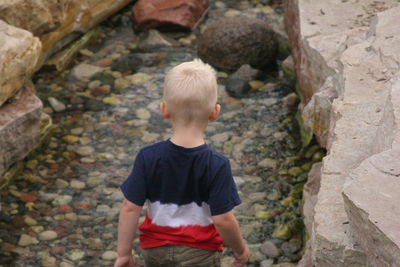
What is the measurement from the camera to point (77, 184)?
16.5ft

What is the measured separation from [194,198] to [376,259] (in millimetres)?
743

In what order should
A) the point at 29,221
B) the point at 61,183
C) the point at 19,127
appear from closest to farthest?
the point at 29,221
the point at 19,127
the point at 61,183

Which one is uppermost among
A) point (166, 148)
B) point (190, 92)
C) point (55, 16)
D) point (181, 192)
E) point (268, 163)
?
point (190, 92)

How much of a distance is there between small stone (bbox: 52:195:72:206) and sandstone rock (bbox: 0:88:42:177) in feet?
1.27

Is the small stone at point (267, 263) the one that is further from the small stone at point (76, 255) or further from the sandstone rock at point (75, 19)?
the sandstone rock at point (75, 19)

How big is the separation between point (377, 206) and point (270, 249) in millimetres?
1719

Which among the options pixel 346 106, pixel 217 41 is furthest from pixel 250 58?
pixel 346 106

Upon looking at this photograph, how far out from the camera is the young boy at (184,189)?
2.81 m

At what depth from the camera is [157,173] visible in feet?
9.72

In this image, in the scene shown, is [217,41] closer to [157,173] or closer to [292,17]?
[292,17]

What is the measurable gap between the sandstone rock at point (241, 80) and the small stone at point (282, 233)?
5.72 feet

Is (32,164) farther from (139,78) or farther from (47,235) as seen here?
(139,78)

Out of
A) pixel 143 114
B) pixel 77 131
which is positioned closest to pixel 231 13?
pixel 143 114

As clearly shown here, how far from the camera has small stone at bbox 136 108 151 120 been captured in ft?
19.0
